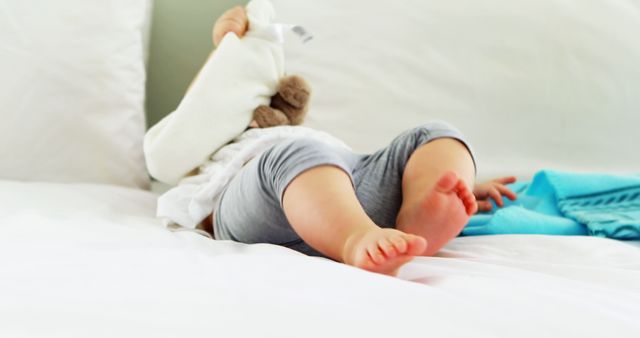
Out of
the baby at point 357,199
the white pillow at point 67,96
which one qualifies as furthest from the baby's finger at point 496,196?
the white pillow at point 67,96

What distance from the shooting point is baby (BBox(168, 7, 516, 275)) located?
0.61 metres

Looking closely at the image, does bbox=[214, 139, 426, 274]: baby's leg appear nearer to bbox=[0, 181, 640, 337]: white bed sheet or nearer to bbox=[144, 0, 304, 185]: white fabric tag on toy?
bbox=[0, 181, 640, 337]: white bed sheet

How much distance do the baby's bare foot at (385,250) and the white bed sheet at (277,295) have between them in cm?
3

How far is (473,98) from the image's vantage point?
1.33 metres

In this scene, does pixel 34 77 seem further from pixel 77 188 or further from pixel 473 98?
pixel 473 98

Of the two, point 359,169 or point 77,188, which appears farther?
point 77,188

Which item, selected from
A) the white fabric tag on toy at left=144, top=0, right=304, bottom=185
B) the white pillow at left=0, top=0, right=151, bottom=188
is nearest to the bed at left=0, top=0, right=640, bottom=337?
the white pillow at left=0, top=0, right=151, bottom=188

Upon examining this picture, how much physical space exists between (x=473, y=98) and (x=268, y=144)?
0.53 metres

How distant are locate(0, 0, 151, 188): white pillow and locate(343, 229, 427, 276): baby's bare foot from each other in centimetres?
82

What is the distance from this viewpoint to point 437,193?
2.32ft

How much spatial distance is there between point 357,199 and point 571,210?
15.3 inches

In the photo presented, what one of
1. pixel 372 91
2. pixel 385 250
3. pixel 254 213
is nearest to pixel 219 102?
pixel 254 213

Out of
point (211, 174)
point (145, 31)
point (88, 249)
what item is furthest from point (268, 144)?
point (145, 31)

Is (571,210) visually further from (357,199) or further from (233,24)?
(233,24)
